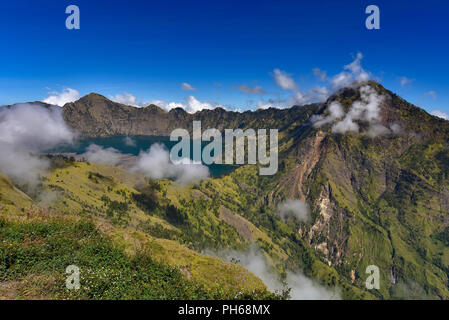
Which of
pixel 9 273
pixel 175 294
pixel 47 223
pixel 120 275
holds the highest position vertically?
pixel 47 223

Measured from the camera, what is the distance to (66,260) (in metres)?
28.0
